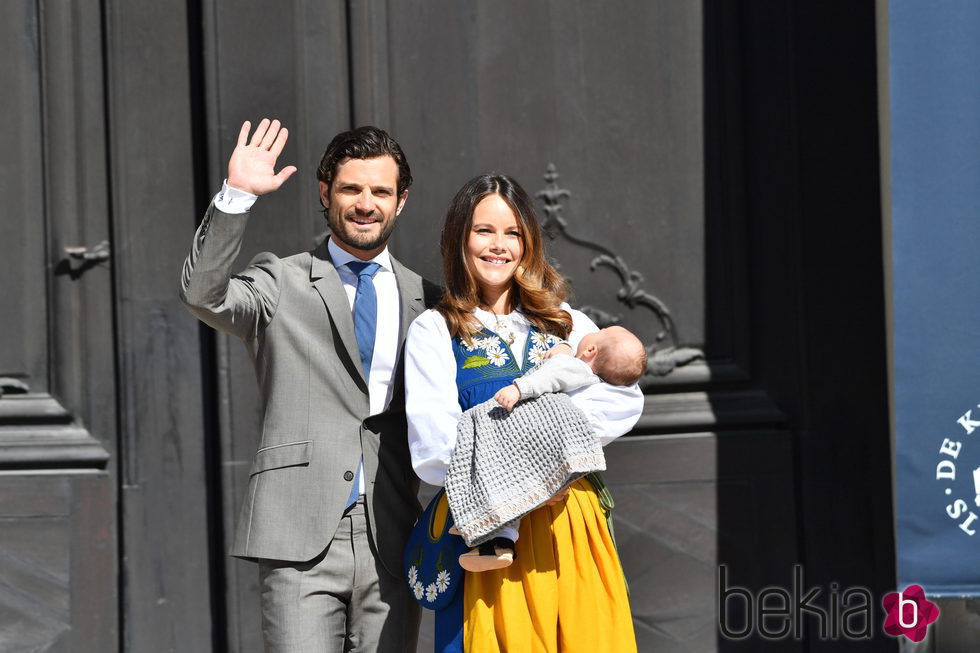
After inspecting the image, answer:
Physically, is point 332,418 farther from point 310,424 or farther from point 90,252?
point 90,252

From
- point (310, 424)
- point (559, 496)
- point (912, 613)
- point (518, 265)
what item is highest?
point (518, 265)

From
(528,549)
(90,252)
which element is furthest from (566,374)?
(90,252)

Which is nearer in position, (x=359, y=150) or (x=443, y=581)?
(x=443, y=581)

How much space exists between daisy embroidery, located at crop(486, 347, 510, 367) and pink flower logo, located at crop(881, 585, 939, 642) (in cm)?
165

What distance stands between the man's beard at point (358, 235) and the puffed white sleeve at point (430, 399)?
0.96 ft

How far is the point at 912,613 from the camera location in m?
3.99

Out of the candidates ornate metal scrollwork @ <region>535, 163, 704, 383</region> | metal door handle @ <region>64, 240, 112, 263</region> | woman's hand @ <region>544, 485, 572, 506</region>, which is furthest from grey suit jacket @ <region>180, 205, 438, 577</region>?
metal door handle @ <region>64, 240, 112, 263</region>

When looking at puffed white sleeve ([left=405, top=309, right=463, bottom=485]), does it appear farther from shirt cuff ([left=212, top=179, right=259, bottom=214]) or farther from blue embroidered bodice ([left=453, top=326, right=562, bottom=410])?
shirt cuff ([left=212, top=179, right=259, bottom=214])

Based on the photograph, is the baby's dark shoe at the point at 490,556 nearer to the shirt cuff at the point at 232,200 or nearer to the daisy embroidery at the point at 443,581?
the daisy embroidery at the point at 443,581

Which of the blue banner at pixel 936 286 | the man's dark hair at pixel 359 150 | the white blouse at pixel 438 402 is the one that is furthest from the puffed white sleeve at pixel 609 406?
the blue banner at pixel 936 286

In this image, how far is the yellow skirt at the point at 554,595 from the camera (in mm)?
2992

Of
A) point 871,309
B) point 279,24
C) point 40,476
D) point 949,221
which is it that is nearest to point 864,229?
point 871,309

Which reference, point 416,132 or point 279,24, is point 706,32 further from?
point 279,24

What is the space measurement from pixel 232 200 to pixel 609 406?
1.09 m
